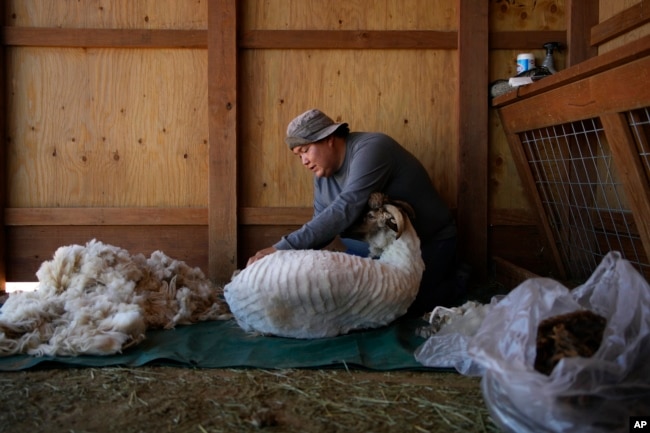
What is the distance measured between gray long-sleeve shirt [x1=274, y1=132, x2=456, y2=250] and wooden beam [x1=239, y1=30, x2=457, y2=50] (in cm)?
81

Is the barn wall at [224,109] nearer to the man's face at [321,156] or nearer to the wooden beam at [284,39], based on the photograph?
the wooden beam at [284,39]

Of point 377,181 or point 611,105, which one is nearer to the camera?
point 611,105

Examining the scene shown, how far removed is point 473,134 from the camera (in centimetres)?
373

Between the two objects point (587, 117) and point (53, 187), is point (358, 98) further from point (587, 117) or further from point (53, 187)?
point (53, 187)

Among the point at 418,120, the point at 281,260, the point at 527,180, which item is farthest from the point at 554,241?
the point at 281,260

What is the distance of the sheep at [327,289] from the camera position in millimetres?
2463

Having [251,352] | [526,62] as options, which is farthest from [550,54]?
[251,352]

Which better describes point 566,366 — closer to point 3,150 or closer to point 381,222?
point 381,222

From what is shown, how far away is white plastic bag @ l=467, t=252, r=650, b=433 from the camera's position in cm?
144

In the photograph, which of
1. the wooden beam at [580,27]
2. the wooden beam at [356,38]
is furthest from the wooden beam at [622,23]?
the wooden beam at [356,38]

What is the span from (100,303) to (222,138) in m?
1.54

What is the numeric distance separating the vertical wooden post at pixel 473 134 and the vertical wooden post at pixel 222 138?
1.53m

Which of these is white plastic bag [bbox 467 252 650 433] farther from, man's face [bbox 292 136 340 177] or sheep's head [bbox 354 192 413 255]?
man's face [bbox 292 136 340 177]

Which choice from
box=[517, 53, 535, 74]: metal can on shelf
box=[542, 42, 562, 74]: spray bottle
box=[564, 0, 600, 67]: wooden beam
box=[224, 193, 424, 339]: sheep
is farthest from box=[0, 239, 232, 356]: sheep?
box=[564, 0, 600, 67]: wooden beam
